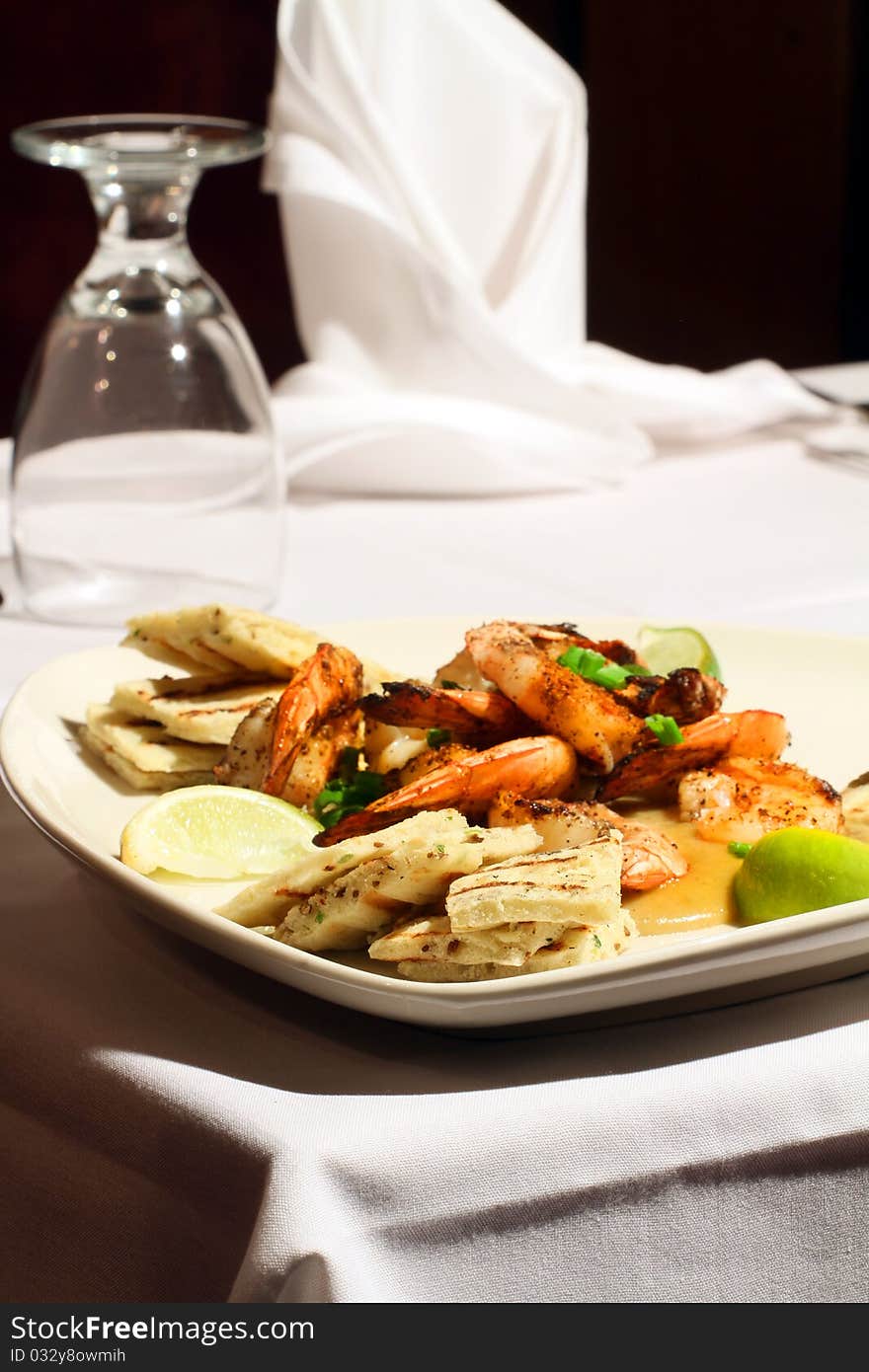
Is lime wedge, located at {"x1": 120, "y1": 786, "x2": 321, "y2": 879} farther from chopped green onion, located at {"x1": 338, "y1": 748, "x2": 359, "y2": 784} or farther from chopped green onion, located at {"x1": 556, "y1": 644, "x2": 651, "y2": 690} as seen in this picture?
chopped green onion, located at {"x1": 556, "y1": 644, "x2": 651, "y2": 690}

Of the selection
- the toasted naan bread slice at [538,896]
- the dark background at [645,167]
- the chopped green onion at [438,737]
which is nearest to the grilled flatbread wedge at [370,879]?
the toasted naan bread slice at [538,896]

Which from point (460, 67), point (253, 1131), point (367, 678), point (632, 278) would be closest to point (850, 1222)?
point (253, 1131)

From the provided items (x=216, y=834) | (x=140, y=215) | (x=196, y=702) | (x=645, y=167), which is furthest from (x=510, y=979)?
(x=645, y=167)

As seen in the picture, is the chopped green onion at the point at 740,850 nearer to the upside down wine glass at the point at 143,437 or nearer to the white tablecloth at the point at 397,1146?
the white tablecloth at the point at 397,1146

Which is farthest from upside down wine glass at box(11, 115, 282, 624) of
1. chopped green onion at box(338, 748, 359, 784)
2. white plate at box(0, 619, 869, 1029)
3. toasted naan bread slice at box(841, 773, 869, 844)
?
toasted naan bread slice at box(841, 773, 869, 844)

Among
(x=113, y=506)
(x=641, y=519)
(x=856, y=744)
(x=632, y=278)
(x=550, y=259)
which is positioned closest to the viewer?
(x=856, y=744)

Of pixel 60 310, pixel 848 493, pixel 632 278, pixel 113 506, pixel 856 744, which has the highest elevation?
pixel 60 310

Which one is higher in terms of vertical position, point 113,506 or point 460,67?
point 460,67

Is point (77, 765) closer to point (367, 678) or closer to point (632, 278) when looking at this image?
point (367, 678)
